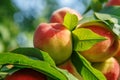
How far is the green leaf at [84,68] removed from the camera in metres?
1.29

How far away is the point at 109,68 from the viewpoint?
1450 mm

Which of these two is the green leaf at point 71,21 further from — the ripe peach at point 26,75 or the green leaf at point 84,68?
the ripe peach at point 26,75

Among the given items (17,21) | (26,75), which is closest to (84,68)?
(26,75)

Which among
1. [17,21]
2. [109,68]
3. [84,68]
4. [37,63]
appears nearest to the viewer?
[37,63]

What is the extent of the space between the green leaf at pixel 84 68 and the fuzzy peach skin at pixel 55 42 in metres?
0.04

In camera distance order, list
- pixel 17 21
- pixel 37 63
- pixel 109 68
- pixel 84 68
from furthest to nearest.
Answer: pixel 17 21
pixel 109 68
pixel 84 68
pixel 37 63

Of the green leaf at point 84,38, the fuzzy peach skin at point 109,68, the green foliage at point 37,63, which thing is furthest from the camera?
the fuzzy peach skin at point 109,68

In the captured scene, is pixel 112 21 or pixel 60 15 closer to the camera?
pixel 112 21

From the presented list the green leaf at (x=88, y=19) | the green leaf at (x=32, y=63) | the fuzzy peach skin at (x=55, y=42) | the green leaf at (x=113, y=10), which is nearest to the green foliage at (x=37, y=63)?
the green leaf at (x=32, y=63)

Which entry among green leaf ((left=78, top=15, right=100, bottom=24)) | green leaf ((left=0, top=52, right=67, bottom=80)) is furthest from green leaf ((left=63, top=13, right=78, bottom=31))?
green leaf ((left=0, top=52, right=67, bottom=80))

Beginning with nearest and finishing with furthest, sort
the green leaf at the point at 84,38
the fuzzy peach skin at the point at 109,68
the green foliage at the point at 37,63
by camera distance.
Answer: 1. the green foliage at the point at 37,63
2. the green leaf at the point at 84,38
3. the fuzzy peach skin at the point at 109,68

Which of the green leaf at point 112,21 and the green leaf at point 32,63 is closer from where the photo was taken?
the green leaf at point 32,63

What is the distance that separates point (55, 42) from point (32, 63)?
19 cm

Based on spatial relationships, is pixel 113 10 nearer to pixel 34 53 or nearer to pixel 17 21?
pixel 34 53
